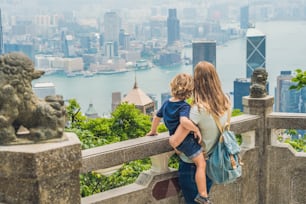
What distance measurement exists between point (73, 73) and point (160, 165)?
86251 millimetres

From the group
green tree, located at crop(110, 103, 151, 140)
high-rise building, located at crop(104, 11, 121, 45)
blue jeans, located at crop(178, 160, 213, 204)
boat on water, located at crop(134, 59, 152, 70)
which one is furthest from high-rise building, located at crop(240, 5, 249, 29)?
blue jeans, located at crop(178, 160, 213, 204)

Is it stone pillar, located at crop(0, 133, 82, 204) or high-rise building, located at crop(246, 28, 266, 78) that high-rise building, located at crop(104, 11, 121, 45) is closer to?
high-rise building, located at crop(246, 28, 266, 78)

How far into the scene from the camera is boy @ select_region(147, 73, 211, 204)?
3527 mm

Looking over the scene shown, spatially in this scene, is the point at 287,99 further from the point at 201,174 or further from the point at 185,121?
the point at 185,121

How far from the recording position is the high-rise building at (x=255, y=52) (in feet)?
302

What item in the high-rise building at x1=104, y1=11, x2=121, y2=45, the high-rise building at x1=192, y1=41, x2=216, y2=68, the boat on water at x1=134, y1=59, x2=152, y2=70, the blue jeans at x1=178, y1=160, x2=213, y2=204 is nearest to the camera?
the blue jeans at x1=178, y1=160, x2=213, y2=204

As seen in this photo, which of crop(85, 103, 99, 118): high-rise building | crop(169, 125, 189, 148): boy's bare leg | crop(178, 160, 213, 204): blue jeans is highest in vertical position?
crop(169, 125, 189, 148): boy's bare leg

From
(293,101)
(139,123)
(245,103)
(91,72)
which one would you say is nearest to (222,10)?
(91,72)

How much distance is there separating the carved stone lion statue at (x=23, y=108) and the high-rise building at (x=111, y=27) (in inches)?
4188

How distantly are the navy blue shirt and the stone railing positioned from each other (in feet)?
1.12

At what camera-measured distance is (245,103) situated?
500 centimetres

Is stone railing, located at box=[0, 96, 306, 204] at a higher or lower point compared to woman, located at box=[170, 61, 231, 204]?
lower

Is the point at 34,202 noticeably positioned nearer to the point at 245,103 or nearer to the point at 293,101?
the point at 245,103

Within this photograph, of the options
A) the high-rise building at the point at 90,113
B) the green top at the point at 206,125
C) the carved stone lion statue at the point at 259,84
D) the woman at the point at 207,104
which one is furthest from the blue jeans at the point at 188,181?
the high-rise building at the point at 90,113
